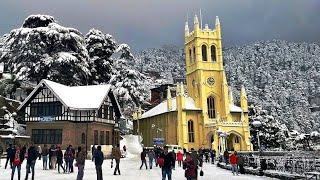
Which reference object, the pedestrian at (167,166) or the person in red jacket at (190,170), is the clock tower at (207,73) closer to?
the pedestrian at (167,166)

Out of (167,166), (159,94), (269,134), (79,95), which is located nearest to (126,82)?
(79,95)

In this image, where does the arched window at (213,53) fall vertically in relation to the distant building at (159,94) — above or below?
above

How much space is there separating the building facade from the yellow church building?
23.3 m

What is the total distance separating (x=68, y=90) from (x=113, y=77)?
630 inches

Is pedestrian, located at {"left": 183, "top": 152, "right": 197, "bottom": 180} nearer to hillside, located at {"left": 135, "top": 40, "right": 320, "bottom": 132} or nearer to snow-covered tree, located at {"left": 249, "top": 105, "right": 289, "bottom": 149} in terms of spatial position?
snow-covered tree, located at {"left": 249, "top": 105, "right": 289, "bottom": 149}

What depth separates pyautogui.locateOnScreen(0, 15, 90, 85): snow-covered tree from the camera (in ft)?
163

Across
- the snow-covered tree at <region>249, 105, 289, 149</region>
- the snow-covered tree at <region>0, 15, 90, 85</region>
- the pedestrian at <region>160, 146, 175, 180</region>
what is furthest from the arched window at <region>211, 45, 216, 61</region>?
the pedestrian at <region>160, 146, 175, 180</region>

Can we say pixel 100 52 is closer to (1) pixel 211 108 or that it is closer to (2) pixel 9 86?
(2) pixel 9 86

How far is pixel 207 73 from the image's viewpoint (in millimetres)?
69875

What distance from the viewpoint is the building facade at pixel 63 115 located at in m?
41.2

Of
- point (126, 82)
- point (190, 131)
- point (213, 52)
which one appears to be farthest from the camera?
point (213, 52)

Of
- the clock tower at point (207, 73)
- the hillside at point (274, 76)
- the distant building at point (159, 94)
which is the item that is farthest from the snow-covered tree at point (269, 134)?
the hillside at point (274, 76)

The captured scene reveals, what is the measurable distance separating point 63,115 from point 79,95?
3.33 m

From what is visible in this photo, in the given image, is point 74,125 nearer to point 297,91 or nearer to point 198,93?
point 198,93
